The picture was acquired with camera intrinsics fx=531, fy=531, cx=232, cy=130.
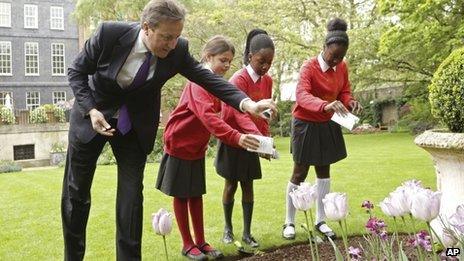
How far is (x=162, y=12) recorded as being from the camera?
9.12ft

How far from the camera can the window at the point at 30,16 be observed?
37.3m

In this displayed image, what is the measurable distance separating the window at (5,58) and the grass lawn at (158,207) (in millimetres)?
28036

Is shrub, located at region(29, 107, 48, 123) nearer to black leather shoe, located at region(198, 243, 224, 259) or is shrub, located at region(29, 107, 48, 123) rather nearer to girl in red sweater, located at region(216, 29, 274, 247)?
girl in red sweater, located at region(216, 29, 274, 247)

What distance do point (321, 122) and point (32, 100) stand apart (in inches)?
1401

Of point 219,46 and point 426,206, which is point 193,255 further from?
point 426,206

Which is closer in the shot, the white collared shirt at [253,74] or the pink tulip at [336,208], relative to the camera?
the pink tulip at [336,208]

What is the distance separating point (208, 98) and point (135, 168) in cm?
92

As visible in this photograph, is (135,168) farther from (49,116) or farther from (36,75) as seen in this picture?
(36,75)

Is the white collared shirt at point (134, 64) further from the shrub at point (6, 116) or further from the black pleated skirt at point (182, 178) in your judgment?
the shrub at point (6, 116)

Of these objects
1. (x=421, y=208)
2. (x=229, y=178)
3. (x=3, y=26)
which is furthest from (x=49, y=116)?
(x=421, y=208)

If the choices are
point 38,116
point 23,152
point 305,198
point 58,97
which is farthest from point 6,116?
point 305,198

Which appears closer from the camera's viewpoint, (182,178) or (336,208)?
(336,208)

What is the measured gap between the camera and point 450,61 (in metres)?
3.79

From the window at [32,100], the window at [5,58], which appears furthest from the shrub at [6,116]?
the window at [5,58]
